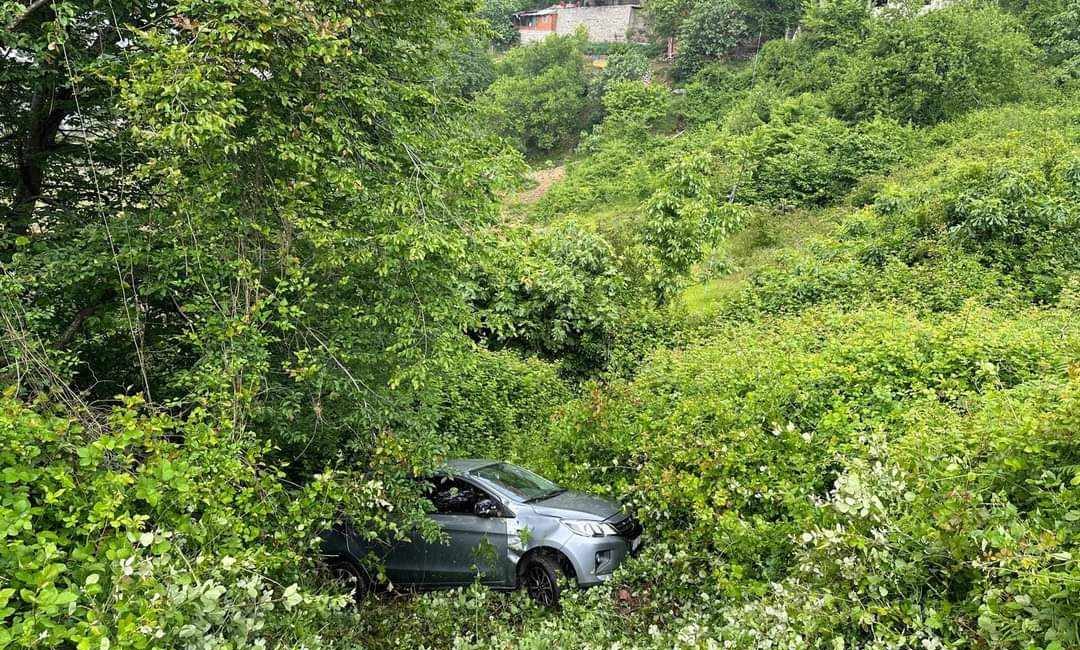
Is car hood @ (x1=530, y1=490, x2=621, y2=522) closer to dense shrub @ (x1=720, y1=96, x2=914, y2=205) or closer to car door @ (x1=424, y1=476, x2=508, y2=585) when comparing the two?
car door @ (x1=424, y1=476, x2=508, y2=585)

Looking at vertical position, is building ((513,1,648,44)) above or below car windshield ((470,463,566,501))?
above

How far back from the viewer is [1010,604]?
3336mm

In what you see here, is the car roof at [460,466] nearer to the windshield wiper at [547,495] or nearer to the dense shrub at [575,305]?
the windshield wiper at [547,495]

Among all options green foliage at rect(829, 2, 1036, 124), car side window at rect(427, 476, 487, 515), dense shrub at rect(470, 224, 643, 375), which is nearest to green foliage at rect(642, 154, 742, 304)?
dense shrub at rect(470, 224, 643, 375)

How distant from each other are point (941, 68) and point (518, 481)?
88.0 feet

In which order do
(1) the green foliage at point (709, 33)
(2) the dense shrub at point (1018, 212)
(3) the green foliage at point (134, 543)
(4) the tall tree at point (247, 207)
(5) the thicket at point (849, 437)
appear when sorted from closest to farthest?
(3) the green foliage at point (134, 543) < (5) the thicket at point (849, 437) < (4) the tall tree at point (247, 207) < (2) the dense shrub at point (1018, 212) < (1) the green foliage at point (709, 33)

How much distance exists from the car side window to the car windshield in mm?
187

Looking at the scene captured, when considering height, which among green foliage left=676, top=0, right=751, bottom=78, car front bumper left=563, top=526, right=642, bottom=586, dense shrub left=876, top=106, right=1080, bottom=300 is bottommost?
car front bumper left=563, top=526, right=642, bottom=586

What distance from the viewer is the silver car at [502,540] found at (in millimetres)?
6281

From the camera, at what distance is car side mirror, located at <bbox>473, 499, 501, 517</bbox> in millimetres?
6711

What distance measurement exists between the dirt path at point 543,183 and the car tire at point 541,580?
30976 millimetres

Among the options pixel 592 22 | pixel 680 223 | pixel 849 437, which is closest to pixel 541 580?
pixel 849 437

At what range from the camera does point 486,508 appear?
676 cm

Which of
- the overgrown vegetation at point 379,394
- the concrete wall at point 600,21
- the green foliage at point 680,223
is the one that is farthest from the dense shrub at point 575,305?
the concrete wall at point 600,21
